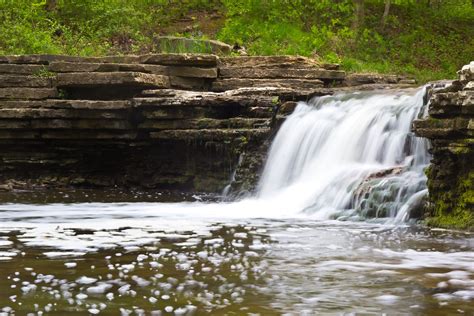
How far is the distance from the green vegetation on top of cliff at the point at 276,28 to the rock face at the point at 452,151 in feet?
38.1

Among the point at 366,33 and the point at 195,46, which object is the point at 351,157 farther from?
the point at 366,33

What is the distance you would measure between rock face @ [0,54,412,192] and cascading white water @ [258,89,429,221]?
624mm

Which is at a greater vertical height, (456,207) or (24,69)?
(24,69)

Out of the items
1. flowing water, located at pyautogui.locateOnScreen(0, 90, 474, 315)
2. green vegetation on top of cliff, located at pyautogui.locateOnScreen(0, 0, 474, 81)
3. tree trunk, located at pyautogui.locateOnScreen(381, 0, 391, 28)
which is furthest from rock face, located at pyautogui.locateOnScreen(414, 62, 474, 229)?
tree trunk, located at pyautogui.locateOnScreen(381, 0, 391, 28)

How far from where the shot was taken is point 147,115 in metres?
16.8

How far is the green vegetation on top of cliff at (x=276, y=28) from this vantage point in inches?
927

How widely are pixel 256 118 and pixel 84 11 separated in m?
12.3

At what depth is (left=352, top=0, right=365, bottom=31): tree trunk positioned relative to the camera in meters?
26.8

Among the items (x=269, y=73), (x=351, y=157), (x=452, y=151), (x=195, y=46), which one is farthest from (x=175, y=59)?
(x=452, y=151)

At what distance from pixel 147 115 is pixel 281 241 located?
8122 mm

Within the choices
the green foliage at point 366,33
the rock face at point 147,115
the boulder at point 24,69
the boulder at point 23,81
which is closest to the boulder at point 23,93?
the rock face at point 147,115

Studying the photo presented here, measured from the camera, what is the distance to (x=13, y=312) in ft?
18.5

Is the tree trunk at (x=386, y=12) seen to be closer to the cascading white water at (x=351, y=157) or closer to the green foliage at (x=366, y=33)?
the green foliage at (x=366, y=33)

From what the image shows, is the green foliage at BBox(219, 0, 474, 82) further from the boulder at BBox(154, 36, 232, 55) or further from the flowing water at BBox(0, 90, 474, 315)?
the flowing water at BBox(0, 90, 474, 315)
